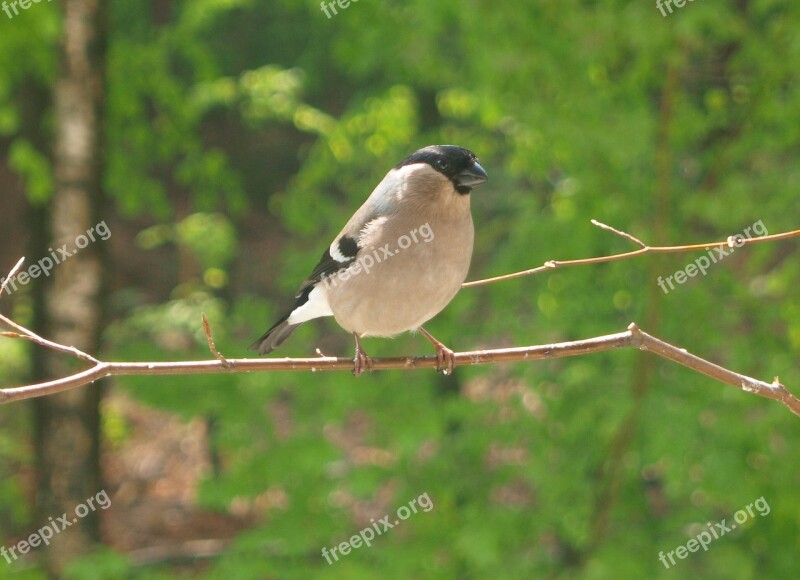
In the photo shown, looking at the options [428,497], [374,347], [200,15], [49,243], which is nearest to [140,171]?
[49,243]

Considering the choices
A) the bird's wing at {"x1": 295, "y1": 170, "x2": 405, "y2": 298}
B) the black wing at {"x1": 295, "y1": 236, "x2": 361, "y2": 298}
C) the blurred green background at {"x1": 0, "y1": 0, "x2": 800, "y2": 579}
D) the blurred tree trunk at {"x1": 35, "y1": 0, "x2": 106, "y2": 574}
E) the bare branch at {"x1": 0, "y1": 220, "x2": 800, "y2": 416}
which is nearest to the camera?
the bare branch at {"x1": 0, "y1": 220, "x2": 800, "y2": 416}

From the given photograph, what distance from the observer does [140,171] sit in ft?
26.5

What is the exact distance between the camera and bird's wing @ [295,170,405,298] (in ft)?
10.7

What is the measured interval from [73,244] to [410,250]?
Result: 402 centimetres

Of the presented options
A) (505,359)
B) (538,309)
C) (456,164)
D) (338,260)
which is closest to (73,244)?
(538,309)

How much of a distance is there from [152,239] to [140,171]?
0.72 meters

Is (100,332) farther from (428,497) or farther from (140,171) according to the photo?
(428,497)

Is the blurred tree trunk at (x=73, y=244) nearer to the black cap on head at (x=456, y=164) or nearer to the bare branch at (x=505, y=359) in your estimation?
the black cap on head at (x=456, y=164)

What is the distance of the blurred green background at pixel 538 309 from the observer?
5422mm

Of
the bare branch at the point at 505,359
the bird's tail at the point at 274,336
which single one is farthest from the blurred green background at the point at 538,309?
the bare branch at the point at 505,359

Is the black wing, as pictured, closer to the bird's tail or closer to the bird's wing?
the bird's wing

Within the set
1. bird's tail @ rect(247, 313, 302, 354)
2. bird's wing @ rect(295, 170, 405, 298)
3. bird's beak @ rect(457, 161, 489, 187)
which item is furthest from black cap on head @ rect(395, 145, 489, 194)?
bird's tail @ rect(247, 313, 302, 354)

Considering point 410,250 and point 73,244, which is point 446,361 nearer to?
point 410,250

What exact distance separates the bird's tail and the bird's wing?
23 cm
